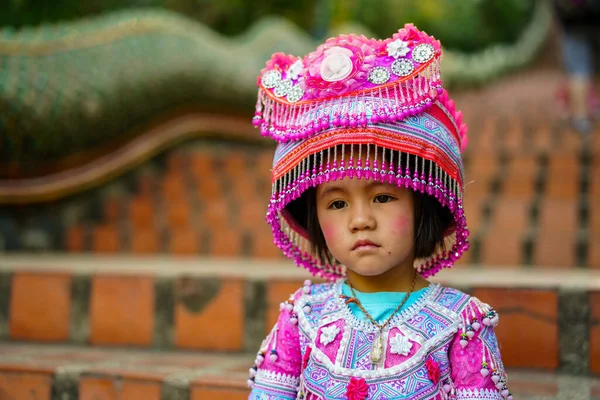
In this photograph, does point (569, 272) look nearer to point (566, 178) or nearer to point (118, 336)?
point (566, 178)

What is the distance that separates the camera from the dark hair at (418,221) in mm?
1561

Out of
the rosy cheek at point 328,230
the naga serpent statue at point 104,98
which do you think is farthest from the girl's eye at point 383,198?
the naga serpent statue at point 104,98

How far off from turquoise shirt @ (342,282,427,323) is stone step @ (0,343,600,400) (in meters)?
0.50

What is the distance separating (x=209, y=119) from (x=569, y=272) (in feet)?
11.1

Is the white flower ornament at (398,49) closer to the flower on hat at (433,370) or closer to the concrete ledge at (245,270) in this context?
the flower on hat at (433,370)

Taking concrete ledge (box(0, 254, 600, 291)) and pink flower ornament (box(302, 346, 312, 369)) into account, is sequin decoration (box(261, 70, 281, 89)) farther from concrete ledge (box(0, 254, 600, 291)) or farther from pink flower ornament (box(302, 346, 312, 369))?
concrete ledge (box(0, 254, 600, 291))

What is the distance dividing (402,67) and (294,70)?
25 cm

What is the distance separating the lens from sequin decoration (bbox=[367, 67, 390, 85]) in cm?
149

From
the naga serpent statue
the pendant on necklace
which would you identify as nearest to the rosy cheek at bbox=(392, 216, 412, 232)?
the pendant on necklace

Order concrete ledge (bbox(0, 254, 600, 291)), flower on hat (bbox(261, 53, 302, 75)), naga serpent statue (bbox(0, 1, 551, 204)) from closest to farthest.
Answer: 1. flower on hat (bbox(261, 53, 302, 75))
2. concrete ledge (bbox(0, 254, 600, 291))
3. naga serpent statue (bbox(0, 1, 551, 204))

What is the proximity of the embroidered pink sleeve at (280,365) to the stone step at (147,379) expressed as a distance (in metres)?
0.35

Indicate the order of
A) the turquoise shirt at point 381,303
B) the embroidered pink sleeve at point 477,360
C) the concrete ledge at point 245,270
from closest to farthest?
the embroidered pink sleeve at point 477,360, the turquoise shirt at point 381,303, the concrete ledge at point 245,270

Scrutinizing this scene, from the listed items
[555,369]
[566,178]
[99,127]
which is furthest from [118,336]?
[566,178]

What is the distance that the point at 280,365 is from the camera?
1.59 m
